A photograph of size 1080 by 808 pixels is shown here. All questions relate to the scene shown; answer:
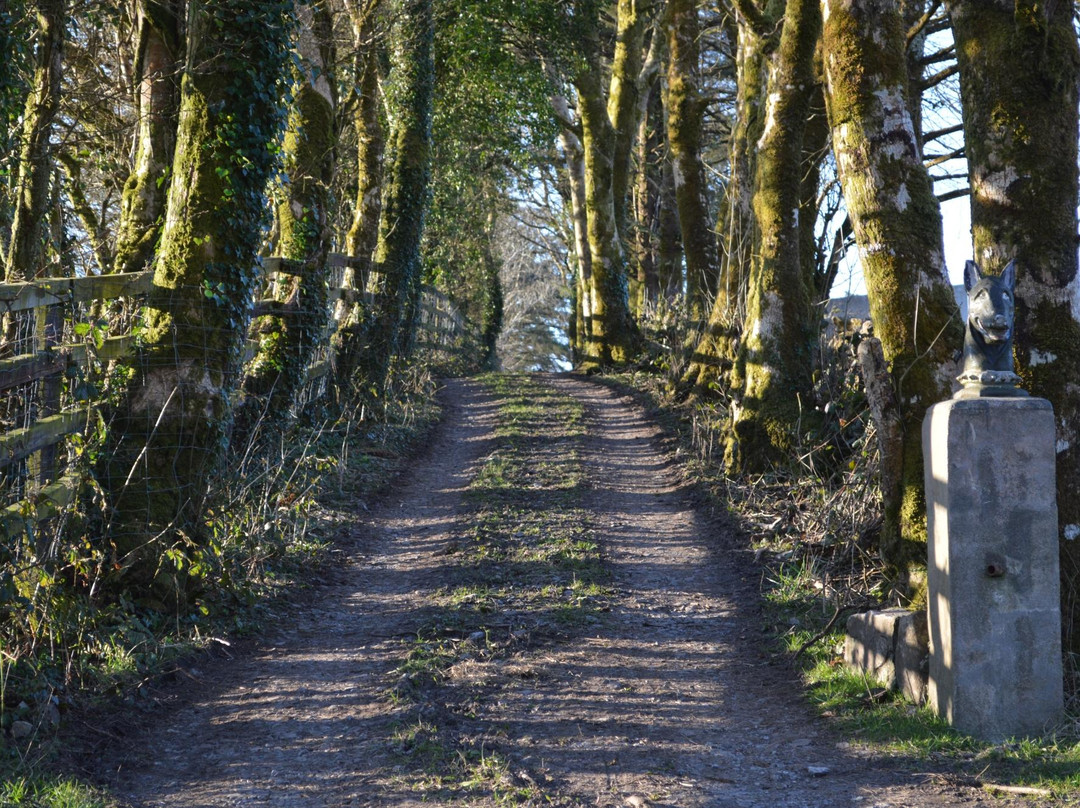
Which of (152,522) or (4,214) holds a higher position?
(4,214)

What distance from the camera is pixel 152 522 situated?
6234mm

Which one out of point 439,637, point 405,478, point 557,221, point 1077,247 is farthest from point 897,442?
point 557,221

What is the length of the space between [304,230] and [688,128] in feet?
24.6

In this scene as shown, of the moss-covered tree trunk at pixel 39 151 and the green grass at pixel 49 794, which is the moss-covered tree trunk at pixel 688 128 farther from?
the green grass at pixel 49 794

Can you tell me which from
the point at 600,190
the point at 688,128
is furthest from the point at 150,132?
the point at 600,190

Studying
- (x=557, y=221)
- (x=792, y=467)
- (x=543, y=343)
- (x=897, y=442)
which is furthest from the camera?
(x=543, y=343)

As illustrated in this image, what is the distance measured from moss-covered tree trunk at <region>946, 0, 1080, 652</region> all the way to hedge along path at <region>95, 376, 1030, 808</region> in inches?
82.9

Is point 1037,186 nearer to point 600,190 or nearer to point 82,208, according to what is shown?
point 82,208

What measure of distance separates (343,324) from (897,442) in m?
9.02

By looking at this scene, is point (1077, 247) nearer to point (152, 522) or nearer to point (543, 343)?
point (152, 522)

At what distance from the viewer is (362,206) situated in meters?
14.7

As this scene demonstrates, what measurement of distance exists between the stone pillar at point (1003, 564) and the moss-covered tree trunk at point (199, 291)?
4.56 metres

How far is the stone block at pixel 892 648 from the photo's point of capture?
523 centimetres

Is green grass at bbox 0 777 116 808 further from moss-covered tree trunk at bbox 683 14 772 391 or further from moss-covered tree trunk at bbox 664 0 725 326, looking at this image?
moss-covered tree trunk at bbox 664 0 725 326
